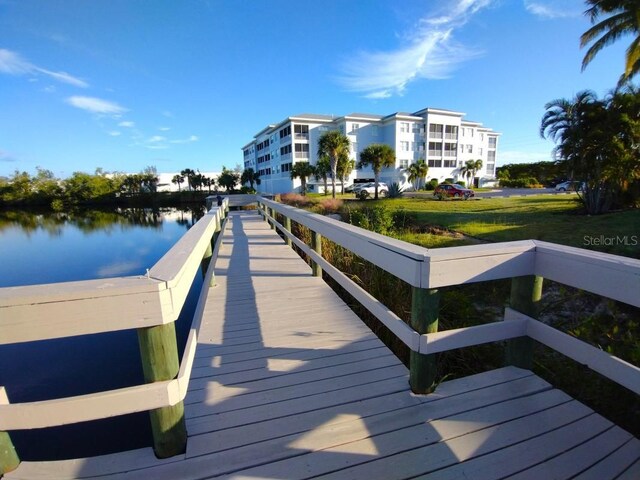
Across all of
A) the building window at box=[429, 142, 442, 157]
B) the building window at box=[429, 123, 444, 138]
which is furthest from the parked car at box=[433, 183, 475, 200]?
the building window at box=[429, 123, 444, 138]

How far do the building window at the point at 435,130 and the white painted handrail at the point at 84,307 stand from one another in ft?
162

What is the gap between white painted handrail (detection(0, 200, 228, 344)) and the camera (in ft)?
4.26

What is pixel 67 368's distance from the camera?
19.5 feet

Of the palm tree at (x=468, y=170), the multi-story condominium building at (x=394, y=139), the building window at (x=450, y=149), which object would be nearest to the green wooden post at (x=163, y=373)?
the multi-story condominium building at (x=394, y=139)

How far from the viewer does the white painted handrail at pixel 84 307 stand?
1.30 meters

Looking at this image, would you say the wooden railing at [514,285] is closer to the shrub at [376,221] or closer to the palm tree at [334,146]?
the shrub at [376,221]

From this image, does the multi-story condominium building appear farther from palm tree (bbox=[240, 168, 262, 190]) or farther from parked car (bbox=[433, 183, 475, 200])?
parked car (bbox=[433, 183, 475, 200])

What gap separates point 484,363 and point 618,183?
1202 centimetres

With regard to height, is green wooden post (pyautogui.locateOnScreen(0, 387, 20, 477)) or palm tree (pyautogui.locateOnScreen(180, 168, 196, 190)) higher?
palm tree (pyautogui.locateOnScreen(180, 168, 196, 190))

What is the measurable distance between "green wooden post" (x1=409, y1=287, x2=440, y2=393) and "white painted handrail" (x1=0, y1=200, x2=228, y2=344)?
4.48ft

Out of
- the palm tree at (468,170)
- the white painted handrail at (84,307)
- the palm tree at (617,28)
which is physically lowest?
the white painted handrail at (84,307)

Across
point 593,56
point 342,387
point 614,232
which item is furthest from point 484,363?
point 593,56

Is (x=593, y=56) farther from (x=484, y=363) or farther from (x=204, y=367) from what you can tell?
(x=204, y=367)

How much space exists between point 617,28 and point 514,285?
2096 centimetres
